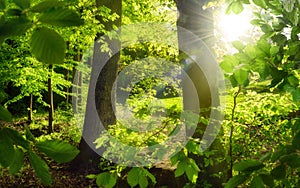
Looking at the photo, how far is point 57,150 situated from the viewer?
0.75m

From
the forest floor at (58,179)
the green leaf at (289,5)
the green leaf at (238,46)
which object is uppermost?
the green leaf at (289,5)

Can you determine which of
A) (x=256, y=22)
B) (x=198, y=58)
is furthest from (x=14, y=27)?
(x=198, y=58)

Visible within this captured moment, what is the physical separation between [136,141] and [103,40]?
692 centimetres

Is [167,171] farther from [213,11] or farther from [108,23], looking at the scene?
[108,23]

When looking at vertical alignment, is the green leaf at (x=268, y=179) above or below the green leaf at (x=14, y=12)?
below

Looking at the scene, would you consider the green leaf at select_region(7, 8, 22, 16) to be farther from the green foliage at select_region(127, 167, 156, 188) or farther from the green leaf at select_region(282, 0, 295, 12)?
the green leaf at select_region(282, 0, 295, 12)

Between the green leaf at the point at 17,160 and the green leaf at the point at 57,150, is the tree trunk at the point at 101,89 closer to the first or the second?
the green leaf at the point at 17,160

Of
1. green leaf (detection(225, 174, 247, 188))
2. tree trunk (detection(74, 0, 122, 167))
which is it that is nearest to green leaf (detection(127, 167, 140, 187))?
green leaf (detection(225, 174, 247, 188))

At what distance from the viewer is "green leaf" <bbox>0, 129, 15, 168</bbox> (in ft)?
2.50

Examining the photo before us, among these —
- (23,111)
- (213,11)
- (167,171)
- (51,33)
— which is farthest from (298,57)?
(23,111)

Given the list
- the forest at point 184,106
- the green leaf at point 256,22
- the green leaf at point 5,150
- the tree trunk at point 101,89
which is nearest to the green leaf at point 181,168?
the forest at point 184,106

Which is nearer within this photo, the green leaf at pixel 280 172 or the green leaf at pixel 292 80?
the green leaf at pixel 280 172

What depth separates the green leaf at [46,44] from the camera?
27.3 inches

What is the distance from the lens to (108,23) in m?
9.48
